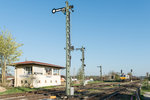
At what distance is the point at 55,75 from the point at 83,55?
9.89 meters

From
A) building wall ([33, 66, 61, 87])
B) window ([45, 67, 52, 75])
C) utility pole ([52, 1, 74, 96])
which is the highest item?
utility pole ([52, 1, 74, 96])

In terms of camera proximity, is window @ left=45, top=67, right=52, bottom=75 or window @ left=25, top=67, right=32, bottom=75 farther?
window @ left=45, top=67, right=52, bottom=75

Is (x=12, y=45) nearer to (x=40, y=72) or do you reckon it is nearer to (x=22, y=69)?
(x=22, y=69)

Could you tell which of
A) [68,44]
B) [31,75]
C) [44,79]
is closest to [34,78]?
[31,75]

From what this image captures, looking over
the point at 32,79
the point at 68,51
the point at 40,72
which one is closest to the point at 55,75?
the point at 40,72

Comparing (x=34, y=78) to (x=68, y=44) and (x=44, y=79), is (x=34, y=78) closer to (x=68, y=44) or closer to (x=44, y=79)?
(x=44, y=79)

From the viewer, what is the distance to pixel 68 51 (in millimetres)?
16781

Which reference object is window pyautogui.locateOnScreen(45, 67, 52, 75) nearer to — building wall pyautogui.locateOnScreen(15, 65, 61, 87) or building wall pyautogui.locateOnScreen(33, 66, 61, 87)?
building wall pyautogui.locateOnScreen(33, 66, 61, 87)

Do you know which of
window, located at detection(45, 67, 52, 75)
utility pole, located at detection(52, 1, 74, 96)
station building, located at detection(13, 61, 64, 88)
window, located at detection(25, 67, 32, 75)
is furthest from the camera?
window, located at detection(45, 67, 52, 75)

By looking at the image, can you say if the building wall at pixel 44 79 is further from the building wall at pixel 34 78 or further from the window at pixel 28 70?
the window at pixel 28 70

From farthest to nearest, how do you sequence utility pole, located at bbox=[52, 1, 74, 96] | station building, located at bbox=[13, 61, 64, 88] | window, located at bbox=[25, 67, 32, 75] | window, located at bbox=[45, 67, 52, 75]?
window, located at bbox=[45, 67, 52, 75] → window, located at bbox=[25, 67, 32, 75] → station building, located at bbox=[13, 61, 64, 88] → utility pole, located at bbox=[52, 1, 74, 96]


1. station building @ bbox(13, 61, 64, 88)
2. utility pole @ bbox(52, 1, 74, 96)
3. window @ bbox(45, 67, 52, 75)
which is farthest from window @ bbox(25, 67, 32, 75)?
utility pole @ bbox(52, 1, 74, 96)

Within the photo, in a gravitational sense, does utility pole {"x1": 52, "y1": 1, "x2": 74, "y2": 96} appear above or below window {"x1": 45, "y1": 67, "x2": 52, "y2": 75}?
above

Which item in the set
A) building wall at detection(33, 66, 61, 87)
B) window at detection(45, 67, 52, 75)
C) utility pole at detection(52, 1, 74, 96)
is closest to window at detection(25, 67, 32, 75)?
building wall at detection(33, 66, 61, 87)
